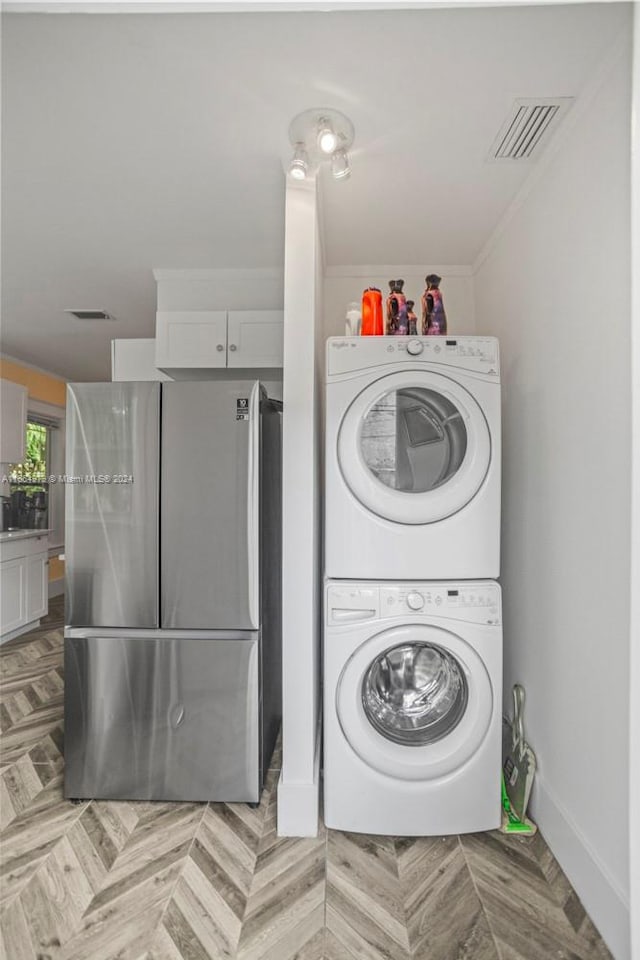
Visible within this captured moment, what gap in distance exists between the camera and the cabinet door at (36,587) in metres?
4.41

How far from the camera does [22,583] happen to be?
431cm

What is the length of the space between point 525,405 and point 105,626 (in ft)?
6.17

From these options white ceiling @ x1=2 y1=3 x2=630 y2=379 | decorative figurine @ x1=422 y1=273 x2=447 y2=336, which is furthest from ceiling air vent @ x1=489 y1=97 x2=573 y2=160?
decorative figurine @ x1=422 y1=273 x2=447 y2=336

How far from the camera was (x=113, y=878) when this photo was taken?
162 cm

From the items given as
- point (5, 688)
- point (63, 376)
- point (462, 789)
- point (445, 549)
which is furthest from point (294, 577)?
point (63, 376)

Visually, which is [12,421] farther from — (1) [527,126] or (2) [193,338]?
(1) [527,126]

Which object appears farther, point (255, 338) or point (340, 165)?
point (255, 338)

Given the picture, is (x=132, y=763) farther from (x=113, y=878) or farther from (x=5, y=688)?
(x=5, y=688)

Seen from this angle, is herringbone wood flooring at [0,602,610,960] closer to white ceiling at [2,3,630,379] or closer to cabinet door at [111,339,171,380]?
cabinet door at [111,339,171,380]

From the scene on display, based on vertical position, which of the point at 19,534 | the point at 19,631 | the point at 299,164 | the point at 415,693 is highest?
the point at 299,164

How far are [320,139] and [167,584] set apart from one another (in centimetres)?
166

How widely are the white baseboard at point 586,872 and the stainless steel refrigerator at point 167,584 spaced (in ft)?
3.42

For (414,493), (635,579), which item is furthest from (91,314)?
(635,579)

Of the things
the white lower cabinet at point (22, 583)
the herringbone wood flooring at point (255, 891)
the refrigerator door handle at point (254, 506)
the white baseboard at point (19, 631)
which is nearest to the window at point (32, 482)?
the white lower cabinet at point (22, 583)
